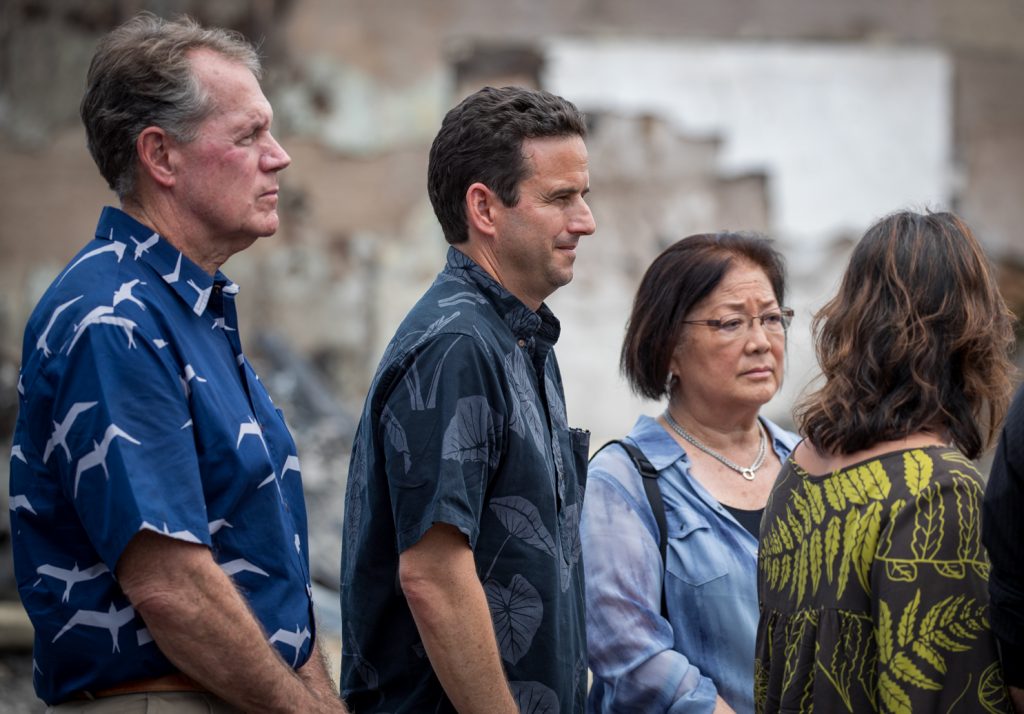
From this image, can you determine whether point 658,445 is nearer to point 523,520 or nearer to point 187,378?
point 523,520

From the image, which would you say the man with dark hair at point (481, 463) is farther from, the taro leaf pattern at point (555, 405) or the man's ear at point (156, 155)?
the man's ear at point (156, 155)

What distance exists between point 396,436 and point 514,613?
38cm

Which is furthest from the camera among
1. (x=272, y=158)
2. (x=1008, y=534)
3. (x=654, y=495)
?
(x=654, y=495)

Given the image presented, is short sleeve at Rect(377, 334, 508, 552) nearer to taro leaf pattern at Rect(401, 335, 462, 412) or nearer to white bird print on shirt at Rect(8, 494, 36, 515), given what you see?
taro leaf pattern at Rect(401, 335, 462, 412)

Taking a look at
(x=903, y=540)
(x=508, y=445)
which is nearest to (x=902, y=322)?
(x=903, y=540)

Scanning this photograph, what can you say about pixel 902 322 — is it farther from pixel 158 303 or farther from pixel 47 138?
pixel 47 138

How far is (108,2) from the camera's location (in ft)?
27.5

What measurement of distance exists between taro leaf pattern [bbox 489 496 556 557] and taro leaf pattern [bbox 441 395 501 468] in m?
0.08

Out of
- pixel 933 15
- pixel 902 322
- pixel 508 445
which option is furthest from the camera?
pixel 933 15

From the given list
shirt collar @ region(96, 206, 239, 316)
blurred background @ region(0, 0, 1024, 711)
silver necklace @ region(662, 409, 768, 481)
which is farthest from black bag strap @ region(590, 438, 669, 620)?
blurred background @ region(0, 0, 1024, 711)

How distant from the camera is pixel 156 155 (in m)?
2.15

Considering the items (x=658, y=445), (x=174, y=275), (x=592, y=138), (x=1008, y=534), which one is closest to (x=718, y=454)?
(x=658, y=445)

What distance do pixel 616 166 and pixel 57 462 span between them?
719 cm

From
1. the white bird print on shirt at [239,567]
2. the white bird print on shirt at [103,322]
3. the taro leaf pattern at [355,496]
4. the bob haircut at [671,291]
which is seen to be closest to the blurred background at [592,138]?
the bob haircut at [671,291]
